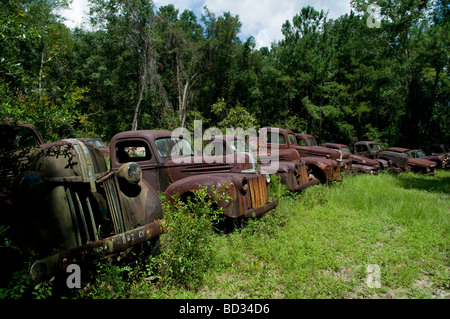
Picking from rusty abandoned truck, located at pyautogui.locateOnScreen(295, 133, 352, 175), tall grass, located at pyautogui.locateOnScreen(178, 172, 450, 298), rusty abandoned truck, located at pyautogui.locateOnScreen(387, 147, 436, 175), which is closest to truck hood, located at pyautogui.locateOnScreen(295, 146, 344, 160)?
rusty abandoned truck, located at pyautogui.locateOnScreen(295, 133, 352, 175)

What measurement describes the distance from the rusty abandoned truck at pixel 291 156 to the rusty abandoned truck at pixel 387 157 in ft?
20.4

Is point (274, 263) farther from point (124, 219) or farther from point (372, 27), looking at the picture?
point (372, 27)

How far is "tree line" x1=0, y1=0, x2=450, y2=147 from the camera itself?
2145 centimetres

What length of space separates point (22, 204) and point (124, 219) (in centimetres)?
111

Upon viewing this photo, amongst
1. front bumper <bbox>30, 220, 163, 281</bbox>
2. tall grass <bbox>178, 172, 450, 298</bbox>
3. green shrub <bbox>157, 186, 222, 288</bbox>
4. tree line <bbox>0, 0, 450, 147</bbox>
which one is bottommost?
tall grass <bbox>178, 172, 450, 298</bbox>

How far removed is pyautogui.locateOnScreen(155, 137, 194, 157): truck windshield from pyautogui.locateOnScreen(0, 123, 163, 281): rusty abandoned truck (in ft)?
6.79

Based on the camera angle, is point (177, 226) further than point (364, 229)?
No

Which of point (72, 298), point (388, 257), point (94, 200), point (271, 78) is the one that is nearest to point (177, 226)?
point (94, 200)

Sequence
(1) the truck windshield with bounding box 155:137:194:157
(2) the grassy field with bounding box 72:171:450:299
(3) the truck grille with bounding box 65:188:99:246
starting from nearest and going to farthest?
(3) the truck grille with bounding box 65:188:99:246 < (2) the grassy field with bounding box 72:171:450:299 < (1) the truck windshield with bounding box 155:137:194:157

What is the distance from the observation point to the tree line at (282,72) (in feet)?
70.4

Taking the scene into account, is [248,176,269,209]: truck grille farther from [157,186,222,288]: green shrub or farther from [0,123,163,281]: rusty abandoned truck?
[0,123,163,281]: rusty abandoned truck

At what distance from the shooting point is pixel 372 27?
80.0 feet

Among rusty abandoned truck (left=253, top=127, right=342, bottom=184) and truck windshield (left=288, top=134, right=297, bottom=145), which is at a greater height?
truck windshield (left=288, top=134, right=297, bottom=145)

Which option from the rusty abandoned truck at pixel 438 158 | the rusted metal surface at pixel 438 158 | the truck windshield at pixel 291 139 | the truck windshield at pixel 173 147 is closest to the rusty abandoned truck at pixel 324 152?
the truck windshield at pixel 291 139
